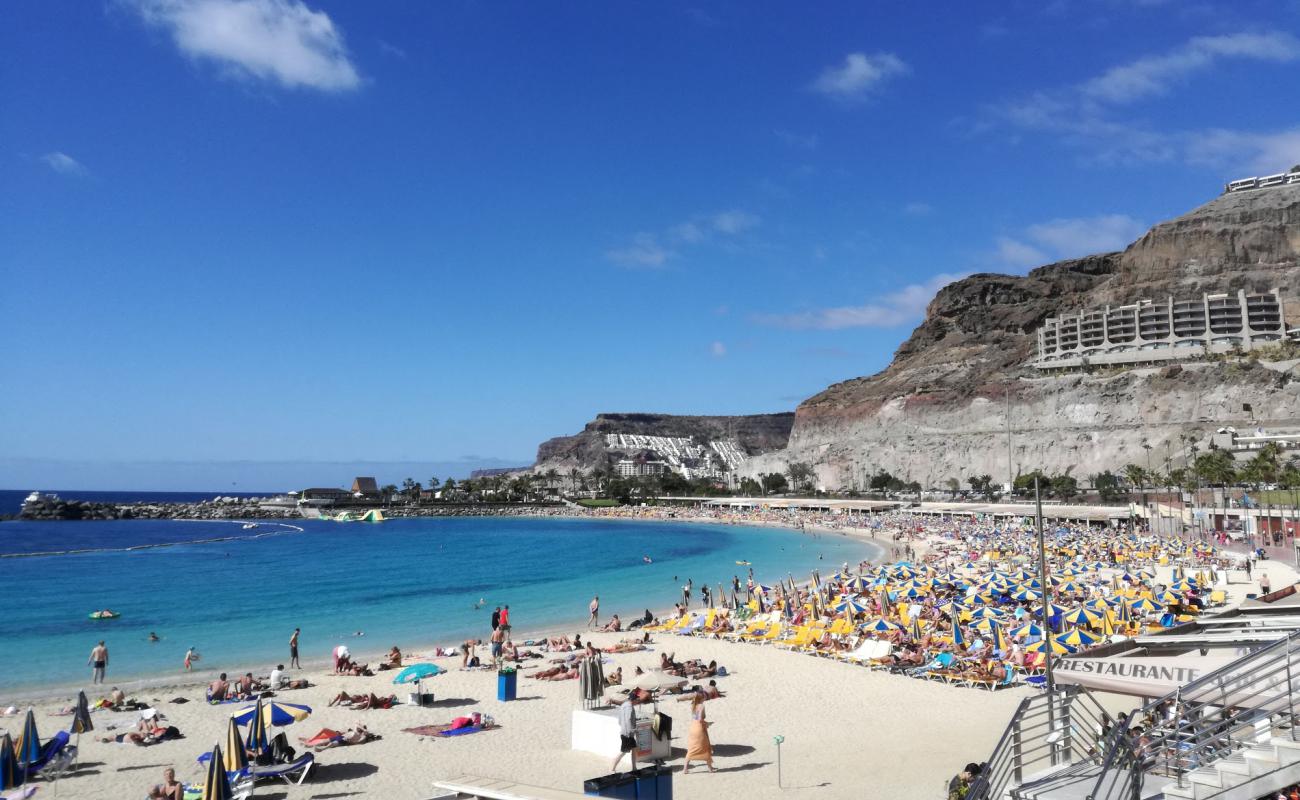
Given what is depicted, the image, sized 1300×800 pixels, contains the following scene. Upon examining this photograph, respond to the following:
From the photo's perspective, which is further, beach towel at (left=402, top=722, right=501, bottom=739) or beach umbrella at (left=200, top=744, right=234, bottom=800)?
beach towel at (left=402, top=722, right=501, bottom=739)

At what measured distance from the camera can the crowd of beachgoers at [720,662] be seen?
539 inches

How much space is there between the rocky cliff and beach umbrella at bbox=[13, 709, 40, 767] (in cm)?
8877

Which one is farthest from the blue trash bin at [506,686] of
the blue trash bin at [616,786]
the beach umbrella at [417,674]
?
the blue trash bin at [616,786]

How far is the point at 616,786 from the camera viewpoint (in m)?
6.59

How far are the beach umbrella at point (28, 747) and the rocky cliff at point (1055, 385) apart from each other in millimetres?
88769

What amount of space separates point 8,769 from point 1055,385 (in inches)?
4029

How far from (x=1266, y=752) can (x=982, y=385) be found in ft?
359

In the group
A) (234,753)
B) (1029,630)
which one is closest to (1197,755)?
(234,753)

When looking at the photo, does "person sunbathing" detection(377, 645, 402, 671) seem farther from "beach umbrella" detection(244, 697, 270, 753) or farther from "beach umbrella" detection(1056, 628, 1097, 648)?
"beach umbrella" detection(1056, 628, 1097, 648)

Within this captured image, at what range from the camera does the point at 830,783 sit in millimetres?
11711

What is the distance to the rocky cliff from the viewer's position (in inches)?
3337

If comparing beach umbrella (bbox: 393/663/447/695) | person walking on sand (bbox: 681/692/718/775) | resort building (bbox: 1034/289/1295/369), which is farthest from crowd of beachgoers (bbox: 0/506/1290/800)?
resort building (bbox: 1034/289/1295/369)

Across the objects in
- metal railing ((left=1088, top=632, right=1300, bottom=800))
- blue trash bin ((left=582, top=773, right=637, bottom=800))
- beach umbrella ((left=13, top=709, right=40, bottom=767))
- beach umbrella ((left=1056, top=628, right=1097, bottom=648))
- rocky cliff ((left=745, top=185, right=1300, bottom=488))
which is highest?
rocky cliff ((left=745, top=185, right=1300, bottom=488))

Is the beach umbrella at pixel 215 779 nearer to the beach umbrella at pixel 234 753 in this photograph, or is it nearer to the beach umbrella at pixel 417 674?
the beach umbrella at pixel 234 753
